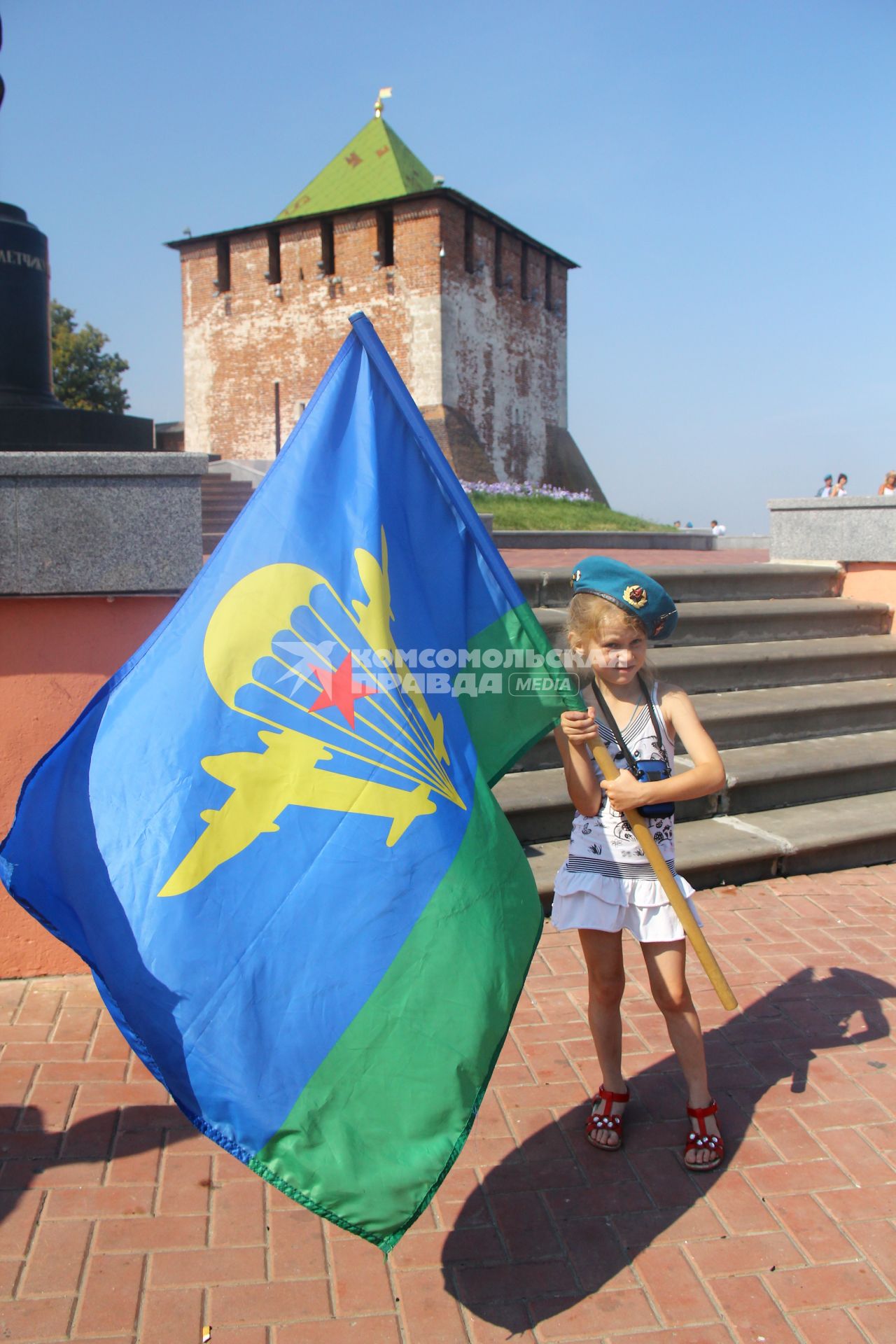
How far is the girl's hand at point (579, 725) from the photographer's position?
2541 mm

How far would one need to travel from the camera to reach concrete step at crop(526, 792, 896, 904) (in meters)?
4.93

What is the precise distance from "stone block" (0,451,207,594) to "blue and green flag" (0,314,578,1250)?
130 cm

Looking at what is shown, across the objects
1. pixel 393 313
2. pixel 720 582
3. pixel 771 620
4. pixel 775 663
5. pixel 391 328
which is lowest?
pixel 775 663

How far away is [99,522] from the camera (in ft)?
12.8

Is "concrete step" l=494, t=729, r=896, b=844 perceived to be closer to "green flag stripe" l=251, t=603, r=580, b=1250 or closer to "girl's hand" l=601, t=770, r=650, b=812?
"girl's hand" l=601, t=770, r=650, b=812

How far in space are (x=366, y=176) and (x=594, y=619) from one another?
38870 mm

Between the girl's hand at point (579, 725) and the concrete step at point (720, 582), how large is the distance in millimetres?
4202

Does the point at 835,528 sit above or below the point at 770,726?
above

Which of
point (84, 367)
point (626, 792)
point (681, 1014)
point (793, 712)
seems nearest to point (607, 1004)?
point (681, 1014)

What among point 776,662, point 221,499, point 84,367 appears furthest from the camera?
point 84,367

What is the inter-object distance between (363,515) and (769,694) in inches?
183

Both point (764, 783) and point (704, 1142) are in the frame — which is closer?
point (704, 1142)

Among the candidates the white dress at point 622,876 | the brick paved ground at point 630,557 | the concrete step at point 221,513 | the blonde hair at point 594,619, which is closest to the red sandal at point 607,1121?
the white dress at point 622,876

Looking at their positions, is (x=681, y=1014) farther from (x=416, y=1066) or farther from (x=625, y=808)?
(x=416, y=1066)
